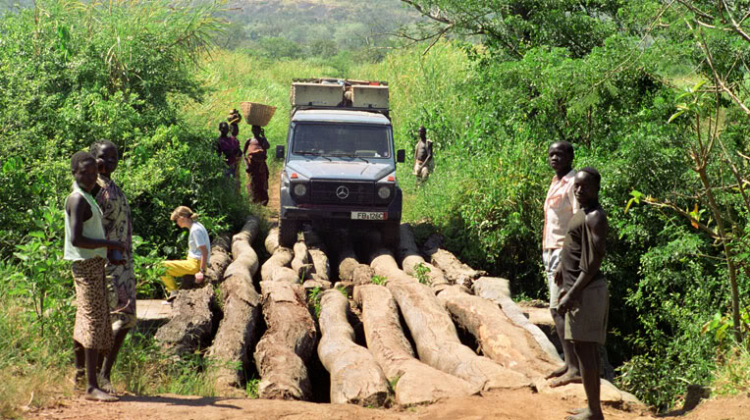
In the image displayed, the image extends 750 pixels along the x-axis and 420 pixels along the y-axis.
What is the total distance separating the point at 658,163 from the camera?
10016mm

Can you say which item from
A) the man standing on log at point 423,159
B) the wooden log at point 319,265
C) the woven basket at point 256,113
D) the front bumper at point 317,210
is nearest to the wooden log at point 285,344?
the wooden log at point 319,265

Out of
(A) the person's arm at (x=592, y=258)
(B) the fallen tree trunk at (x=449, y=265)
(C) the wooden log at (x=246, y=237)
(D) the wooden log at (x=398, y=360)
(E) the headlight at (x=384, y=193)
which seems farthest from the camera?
(E) the headlight at (x=384, y=193)

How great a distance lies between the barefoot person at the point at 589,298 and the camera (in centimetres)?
516

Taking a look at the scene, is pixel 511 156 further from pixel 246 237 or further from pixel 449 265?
pixel 246 237

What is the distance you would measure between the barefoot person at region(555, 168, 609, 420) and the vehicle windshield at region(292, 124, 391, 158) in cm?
778

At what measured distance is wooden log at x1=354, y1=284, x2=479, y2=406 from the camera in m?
5.82

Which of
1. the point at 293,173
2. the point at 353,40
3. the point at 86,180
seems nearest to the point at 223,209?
the point at 293,173

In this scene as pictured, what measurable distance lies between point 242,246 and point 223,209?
1720 mm

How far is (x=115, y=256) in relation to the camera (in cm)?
571

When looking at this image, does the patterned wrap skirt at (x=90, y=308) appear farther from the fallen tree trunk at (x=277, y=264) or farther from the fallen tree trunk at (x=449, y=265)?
the fallen tree trunk at (x=449, y=265)

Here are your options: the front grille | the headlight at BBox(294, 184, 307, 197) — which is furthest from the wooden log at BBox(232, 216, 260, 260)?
the front grille

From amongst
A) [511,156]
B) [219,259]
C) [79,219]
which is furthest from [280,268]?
[79,219]

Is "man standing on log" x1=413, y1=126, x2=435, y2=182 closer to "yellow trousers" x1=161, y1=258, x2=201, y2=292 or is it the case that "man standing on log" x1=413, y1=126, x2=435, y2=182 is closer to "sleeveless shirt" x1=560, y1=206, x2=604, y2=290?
"yellow trousers" x1=161, y1=258, x2=201, y2=292

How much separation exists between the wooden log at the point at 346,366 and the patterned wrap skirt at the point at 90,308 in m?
1.72
